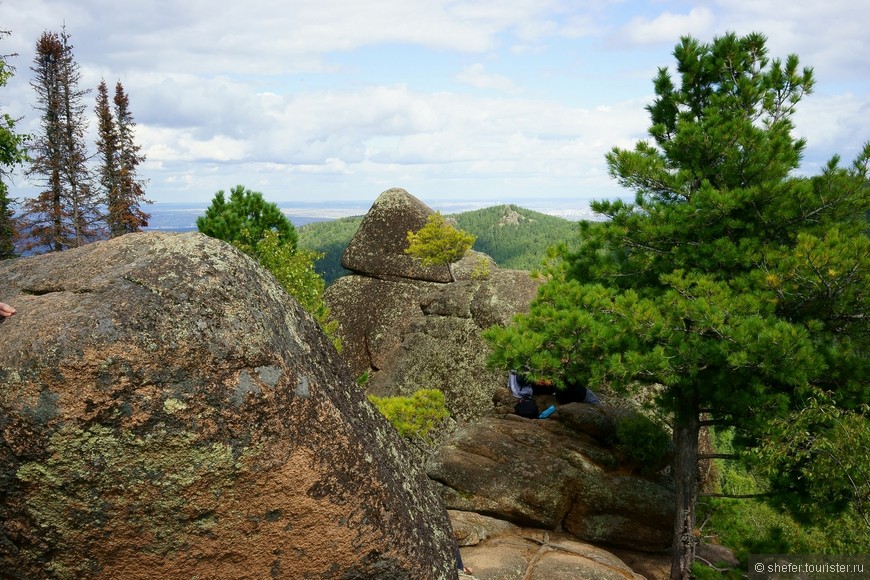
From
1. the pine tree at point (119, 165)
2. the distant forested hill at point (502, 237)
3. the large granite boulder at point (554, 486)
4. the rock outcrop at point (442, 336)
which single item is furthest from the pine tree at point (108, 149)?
the distant forested hill at point (502, 237)

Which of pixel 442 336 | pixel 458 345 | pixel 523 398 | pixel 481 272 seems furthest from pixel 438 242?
pixel 523 398

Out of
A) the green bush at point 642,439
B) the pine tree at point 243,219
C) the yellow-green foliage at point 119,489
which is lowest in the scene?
the green bush at point 642,439

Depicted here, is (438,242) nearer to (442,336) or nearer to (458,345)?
(442,336)

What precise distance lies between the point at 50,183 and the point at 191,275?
42.7m

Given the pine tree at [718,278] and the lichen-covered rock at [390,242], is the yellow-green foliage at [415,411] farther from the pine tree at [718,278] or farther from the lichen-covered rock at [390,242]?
the lichen-covered rock at [390,242]

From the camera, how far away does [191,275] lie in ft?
16.9

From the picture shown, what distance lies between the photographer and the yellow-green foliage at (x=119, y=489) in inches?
186

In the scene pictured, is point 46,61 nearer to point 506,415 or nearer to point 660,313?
point 506,415

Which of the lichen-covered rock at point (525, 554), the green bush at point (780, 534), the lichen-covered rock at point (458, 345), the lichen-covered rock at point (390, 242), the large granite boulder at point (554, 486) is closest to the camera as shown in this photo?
the lichen-covered rock at point (525, 554)

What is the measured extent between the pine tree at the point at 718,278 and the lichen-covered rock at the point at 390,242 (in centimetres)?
2242

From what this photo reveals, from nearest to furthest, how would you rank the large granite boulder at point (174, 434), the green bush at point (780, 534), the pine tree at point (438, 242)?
the large granite boulder at point (174, 434) < the green bush at point (780, 534) < the pine tree at point (438, 242)

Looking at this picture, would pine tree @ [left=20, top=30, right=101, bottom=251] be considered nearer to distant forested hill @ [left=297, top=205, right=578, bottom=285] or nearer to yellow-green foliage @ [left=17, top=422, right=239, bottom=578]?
yellow-green foliage @ [left=17, top=422, right=239, bottom=578]

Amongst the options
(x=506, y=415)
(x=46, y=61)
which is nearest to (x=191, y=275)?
(x=506, y=415)

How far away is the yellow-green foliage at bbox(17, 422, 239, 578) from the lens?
4.72m
